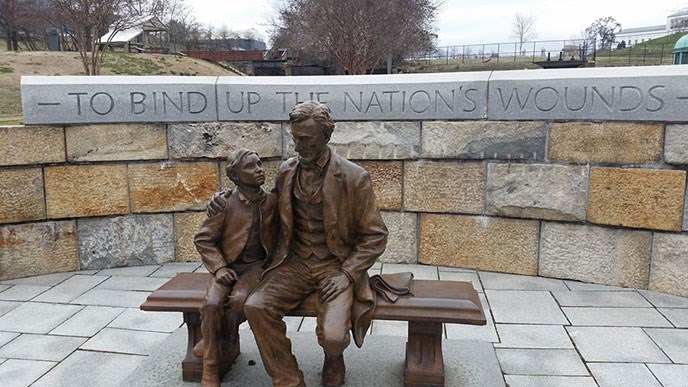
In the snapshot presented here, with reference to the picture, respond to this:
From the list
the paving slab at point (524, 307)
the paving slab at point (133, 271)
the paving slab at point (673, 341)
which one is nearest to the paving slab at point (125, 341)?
the paving slab at point (133, 271)

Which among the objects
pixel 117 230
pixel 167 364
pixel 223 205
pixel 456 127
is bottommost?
pixel 167 364

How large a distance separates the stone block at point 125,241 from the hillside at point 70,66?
40.0 ft

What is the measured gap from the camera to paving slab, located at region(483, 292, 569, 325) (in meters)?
4.32

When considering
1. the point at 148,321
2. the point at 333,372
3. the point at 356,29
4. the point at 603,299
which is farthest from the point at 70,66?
the point at 333,372

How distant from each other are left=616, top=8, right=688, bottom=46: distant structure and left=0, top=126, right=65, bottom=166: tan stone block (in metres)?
73.1

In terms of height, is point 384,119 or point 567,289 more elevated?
point 384,119

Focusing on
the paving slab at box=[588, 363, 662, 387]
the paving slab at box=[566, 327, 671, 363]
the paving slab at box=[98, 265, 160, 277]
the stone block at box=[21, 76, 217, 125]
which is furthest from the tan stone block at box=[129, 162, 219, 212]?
the paving slab at box=[588, 363, 662, 387]

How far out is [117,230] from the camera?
5.72 meters

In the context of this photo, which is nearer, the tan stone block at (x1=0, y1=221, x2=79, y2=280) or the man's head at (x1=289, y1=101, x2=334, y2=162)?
the man's head at (x1=289, y1=101, x2=334, y2=162)

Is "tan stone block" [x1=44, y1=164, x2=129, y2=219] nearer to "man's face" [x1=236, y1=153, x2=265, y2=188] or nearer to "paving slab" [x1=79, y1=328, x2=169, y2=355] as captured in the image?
"paving slab" [x1=79, y1=328, x2=169, y2=355]

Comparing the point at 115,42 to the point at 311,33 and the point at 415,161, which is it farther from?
the point at 415,161

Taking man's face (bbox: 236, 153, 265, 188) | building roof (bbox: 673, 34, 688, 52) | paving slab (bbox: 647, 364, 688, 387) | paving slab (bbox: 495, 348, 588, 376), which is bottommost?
paving slab (bbox: 495, 348, 588, 376)

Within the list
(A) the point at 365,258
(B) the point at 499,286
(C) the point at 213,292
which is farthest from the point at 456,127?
(C) the point at 213,292

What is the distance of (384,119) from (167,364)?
10.1 feet
